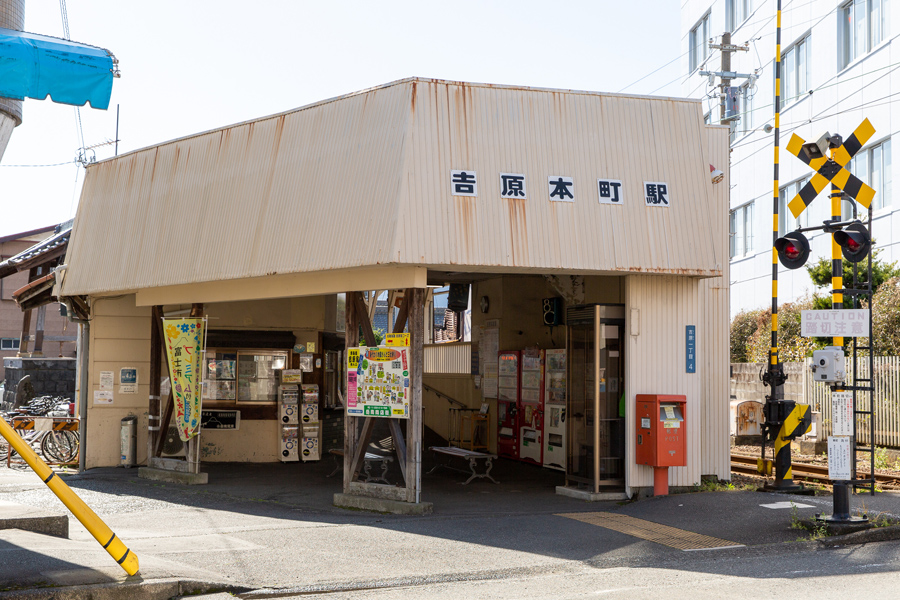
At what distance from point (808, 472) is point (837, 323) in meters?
5.75

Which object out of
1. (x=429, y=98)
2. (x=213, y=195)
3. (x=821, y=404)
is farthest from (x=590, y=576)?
(x=821, y=404)

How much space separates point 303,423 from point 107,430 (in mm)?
3472

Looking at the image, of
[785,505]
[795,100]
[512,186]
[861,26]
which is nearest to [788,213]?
[795,100]

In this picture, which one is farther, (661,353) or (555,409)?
(555,409)

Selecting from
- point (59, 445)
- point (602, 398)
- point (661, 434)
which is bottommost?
point (59, 445)

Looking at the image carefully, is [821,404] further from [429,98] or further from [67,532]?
[67,532]

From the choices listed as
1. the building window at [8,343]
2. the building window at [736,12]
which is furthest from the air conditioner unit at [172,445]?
the building window at [8,343]

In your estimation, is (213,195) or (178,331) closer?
(213,195)

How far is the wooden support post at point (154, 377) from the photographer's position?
1466cm

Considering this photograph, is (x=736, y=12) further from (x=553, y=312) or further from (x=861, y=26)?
(x=553, y=312)

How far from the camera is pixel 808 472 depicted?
14.3m

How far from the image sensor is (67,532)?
27.9 feet

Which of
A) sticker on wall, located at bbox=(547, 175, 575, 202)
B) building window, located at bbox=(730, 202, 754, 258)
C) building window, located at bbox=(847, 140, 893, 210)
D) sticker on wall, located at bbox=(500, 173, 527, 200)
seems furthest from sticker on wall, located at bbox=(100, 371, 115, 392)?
building window, located at bbox=(730, 202, 754, 258)

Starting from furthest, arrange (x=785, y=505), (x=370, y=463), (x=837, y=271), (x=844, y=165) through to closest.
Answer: (x=370, y=463) < (x=785, y=505) < (x=844, y=165) < (x=837, y=271)
